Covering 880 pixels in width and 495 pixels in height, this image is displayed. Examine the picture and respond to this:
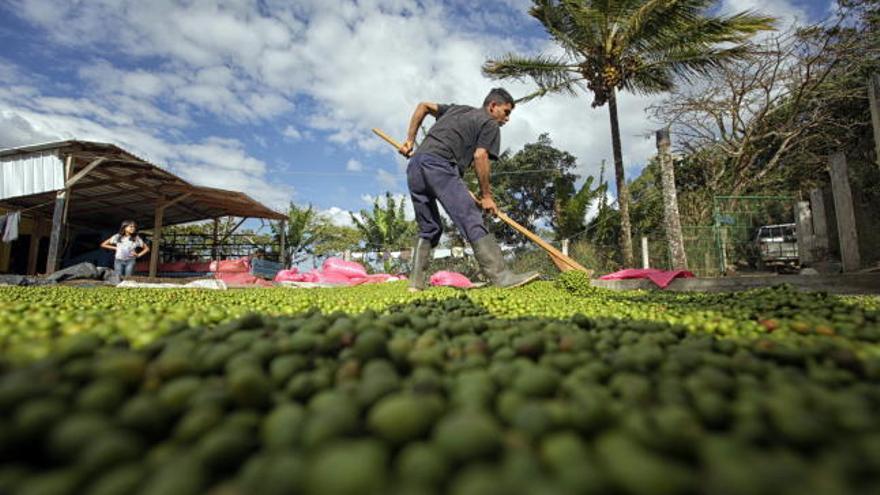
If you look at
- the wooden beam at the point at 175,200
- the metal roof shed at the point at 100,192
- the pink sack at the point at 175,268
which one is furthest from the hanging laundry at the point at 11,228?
the pink sack at the point at 175,268

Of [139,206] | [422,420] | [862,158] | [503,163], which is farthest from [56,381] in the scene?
[503,163]

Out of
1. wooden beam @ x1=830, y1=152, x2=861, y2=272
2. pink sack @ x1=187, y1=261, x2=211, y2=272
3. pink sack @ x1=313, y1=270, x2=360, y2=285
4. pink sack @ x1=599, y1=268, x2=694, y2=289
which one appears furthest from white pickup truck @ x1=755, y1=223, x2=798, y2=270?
pink sack @ x1=187, y1=261, x2=211, y2=272

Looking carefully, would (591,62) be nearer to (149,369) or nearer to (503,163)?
(149,369)

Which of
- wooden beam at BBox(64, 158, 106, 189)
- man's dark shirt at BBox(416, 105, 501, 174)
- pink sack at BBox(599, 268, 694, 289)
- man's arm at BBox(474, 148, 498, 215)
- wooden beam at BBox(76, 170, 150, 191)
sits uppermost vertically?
wooden beam at BBox(76, 170, 150, 191)

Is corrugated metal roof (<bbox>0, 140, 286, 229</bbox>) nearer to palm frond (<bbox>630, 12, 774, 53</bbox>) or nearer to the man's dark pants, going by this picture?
the man's dark pants

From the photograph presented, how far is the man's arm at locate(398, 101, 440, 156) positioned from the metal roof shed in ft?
30.2

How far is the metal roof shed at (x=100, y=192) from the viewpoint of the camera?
1054 cm

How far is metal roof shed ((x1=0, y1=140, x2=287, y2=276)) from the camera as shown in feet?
34.6

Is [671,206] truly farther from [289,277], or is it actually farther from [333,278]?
[289,277]

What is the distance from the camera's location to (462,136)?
469 cm

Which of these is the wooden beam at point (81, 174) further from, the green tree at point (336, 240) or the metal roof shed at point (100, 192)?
the green tree at point (336, 240)

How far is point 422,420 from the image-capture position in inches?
28.9

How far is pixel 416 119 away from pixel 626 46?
8836 millimetres

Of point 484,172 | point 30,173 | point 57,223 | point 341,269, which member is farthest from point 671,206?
point 30,173
